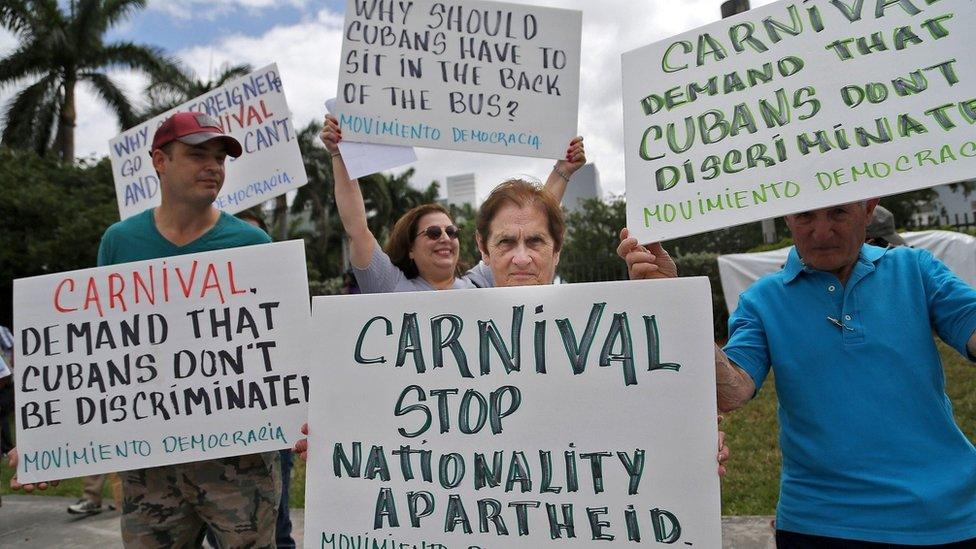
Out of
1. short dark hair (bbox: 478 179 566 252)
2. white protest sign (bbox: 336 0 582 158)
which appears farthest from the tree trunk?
short dark hair (bbox: 478 179 566 252)

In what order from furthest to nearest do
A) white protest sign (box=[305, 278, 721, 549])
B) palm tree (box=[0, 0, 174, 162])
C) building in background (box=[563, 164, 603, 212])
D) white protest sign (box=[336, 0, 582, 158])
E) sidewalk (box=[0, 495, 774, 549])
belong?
building in background (box=[563, 164, 603, 212]), palm tree (box=[0, 0, 174, 162]), sidewalk (box=[0, 495, 774, 549]), white protest sign (box=[336, 0, 582, 158]), white protest sign (box=[305, 278, 721, 549])

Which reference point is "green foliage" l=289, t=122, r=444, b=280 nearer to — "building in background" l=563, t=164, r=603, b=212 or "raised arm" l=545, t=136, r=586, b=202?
"building in background" l=563, t=164, r=603, b=212

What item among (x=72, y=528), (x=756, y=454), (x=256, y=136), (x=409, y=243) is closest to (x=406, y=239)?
(x=409, y=243)

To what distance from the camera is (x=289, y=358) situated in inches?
84.5

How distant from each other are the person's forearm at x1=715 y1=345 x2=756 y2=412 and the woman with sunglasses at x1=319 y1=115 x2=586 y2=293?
1142 mm

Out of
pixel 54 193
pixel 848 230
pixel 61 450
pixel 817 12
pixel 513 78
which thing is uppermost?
pixel 54 193

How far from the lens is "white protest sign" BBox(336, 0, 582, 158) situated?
9.69 feet

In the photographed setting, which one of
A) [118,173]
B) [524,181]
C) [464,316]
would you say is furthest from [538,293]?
[118,173]

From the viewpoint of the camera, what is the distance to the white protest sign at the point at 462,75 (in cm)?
295

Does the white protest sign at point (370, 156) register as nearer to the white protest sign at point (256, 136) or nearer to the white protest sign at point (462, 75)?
the white protest sign at point (462, 75)

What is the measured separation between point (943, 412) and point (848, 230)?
477mm

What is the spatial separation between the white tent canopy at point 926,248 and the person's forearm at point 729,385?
13.4ft

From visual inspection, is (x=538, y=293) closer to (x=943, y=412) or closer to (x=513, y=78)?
(x=943, y=412)

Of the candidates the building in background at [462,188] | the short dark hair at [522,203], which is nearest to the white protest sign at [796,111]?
the short dark hair at [522,203]
